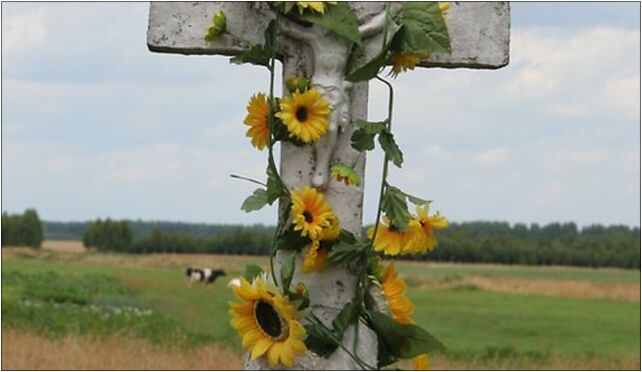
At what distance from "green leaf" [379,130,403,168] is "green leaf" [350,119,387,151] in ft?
0.06

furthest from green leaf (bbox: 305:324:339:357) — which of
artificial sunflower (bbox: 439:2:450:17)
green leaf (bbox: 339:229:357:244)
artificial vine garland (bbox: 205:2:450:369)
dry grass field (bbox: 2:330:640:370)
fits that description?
dry grass field (bbox: 2:330:640:370)

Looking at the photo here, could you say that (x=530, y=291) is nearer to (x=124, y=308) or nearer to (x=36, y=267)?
(x=124, y=308)

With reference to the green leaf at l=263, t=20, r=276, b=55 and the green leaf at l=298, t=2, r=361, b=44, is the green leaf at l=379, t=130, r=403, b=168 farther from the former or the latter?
the green leaf at l=263, t=20, r=276, b=55

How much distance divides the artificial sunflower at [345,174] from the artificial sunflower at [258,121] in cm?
22

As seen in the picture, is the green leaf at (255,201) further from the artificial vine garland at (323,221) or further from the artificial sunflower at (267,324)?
the artificial sunflower at (267,324)

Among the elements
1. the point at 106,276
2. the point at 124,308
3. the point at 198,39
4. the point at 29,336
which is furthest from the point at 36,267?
the point at 198,39

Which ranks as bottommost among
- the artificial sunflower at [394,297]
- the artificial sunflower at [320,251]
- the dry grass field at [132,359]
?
the dry grass field at [132,359]

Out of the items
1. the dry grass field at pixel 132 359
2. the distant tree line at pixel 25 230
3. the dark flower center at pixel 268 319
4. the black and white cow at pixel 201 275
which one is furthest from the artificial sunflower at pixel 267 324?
the distant tree line at pixel 25 230

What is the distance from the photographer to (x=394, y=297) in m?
3.35

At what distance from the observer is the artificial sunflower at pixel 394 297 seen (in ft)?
11.0

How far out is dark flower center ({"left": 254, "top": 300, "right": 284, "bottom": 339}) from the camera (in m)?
3.17

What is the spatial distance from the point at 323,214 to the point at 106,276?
85.1ft

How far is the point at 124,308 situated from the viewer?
59.7ft

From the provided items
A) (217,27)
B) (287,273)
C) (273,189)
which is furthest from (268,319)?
(217,27)
